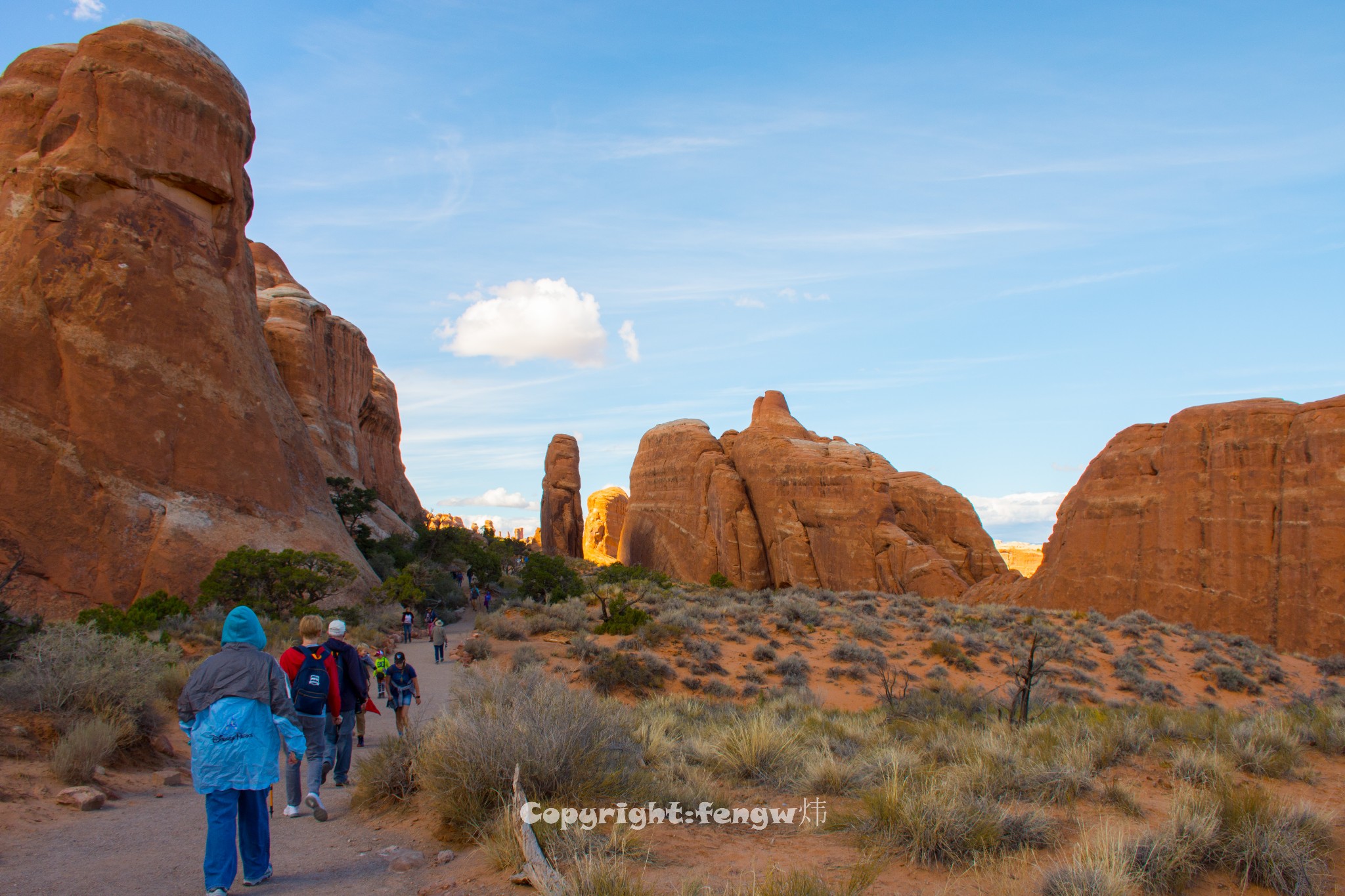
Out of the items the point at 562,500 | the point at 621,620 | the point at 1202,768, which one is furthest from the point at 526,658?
the point at 562,500

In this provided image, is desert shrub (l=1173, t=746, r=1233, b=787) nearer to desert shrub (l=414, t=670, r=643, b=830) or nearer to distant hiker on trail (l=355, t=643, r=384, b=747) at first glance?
desert shrub (l=414, t=670, r=643, b=830)

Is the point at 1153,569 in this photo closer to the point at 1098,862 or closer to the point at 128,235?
the point at 1098,862

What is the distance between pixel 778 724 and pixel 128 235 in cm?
2550

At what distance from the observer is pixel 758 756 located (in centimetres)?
761

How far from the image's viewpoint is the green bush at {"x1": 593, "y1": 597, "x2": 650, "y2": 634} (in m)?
20.3

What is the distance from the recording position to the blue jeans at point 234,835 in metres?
4.61

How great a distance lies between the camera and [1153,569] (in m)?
28.7

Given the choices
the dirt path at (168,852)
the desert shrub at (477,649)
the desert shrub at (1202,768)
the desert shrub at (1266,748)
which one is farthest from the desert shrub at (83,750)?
the desert shrub at (1266,748)

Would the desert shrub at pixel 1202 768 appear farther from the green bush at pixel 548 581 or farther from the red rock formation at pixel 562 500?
the red rock formation at pixel 562 500

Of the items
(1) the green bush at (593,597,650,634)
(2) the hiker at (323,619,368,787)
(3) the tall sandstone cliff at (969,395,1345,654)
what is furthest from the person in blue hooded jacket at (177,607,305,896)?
(3) the tall sandstone cliff at (969,395,1345,654)

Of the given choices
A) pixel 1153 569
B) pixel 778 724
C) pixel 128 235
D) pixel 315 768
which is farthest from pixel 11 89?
pixel 1153 569

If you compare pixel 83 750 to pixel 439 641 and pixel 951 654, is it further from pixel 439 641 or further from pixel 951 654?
pixel 951 654

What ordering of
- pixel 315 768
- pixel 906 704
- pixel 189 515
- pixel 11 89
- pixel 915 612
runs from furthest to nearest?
pixel 915 612 → pixel 11 89 → pixel 189 515 → pixel 906 704 → pixel 315 768

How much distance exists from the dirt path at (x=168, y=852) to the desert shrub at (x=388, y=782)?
190mm
